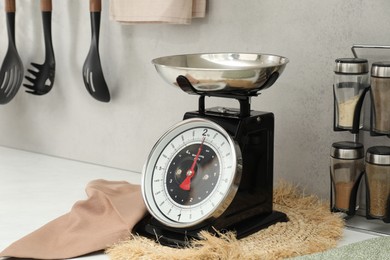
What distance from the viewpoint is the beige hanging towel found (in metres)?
1.93

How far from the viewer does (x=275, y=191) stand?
183cm

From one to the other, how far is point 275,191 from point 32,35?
3.31 ft

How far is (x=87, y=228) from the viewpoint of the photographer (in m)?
1.60

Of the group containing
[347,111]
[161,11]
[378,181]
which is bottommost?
[378,181]

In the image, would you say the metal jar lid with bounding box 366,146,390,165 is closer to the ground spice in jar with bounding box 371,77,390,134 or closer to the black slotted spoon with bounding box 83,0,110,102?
the ground spice in jar with bounding box 371,77,390,134

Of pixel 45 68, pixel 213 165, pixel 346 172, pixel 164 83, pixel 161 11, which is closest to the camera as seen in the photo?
pixel 213 165

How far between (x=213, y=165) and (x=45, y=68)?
98 centimetres

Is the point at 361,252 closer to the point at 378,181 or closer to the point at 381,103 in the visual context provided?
the point at 378,181

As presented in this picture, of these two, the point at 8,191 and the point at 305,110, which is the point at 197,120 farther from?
the point at 8,191

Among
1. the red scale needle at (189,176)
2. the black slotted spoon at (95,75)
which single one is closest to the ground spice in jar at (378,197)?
the red scale needle at (189,176)

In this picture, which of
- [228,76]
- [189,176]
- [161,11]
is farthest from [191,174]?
[161,11]

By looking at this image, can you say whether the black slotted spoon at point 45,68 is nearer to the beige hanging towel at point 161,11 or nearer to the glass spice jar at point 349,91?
the beige hanging towel at point 161,11

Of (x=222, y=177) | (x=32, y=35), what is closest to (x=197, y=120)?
(x=222, y=177)

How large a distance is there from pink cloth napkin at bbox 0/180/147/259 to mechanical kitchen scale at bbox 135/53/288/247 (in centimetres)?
5
